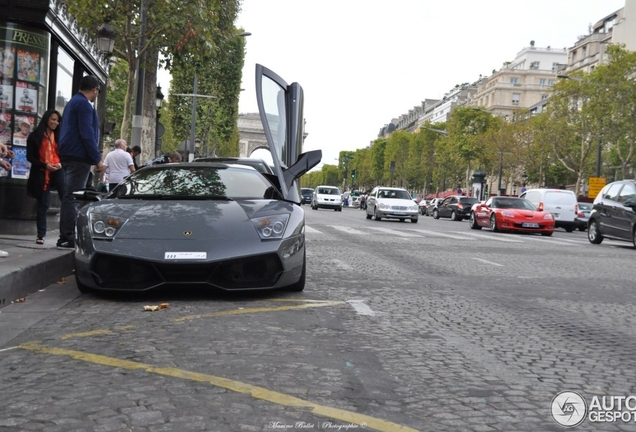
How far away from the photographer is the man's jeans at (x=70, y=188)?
8.91m

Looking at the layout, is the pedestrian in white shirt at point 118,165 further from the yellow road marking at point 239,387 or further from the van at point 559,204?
the van at point 559,204

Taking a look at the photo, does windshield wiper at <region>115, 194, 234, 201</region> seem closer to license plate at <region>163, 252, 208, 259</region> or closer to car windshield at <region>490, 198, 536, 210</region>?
license plate at <region>163, 252, 208, 259</region>

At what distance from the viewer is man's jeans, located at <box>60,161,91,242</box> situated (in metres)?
8.91

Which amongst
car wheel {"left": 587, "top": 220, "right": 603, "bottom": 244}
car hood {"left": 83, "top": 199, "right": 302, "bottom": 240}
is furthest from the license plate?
car wheel {"left": 587, "top": 220, "right": 603, "bottom": 244}

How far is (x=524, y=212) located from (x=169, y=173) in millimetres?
18218

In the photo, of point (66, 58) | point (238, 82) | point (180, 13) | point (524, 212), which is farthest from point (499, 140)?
point (66, 58)

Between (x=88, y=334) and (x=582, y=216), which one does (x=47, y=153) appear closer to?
(x=88, y=334)

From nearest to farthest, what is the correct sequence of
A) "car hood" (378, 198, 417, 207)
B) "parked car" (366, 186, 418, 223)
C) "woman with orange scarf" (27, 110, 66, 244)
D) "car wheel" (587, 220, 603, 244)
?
"woman with orange scarf" (27, 110, 66, 244) < "car wheel" (587, 220, 603, 244) < "parked car" (366, 186, 418, 223) < "car hood" (378, 198, 417, 207)

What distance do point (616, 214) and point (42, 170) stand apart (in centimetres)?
1452

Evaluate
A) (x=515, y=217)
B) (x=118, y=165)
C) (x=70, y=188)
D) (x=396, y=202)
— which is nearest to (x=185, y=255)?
(x=70, y=188)

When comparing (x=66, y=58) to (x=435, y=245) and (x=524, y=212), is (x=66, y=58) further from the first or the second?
(x=524, y=212)

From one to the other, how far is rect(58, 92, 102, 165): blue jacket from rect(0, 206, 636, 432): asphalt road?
271 cm

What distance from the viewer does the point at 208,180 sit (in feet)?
25.3

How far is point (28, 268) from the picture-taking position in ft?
22.6
